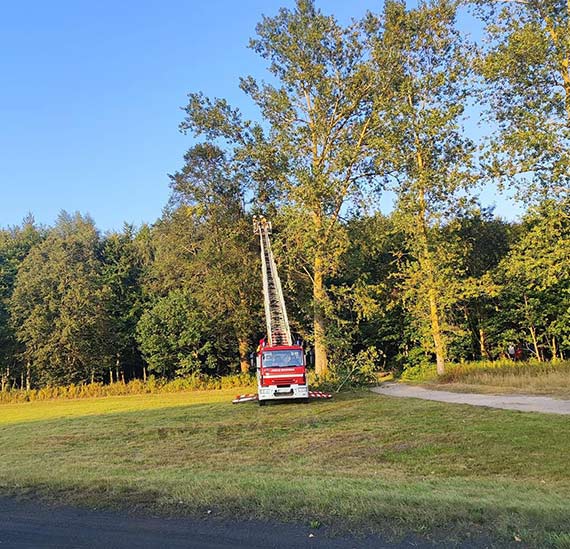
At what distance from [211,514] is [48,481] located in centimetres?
347

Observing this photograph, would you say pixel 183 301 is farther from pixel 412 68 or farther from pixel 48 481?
pixel 48 481

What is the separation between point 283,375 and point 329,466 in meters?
11.5

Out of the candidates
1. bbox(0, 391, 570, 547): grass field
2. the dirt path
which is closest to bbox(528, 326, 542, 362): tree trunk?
the dirt path

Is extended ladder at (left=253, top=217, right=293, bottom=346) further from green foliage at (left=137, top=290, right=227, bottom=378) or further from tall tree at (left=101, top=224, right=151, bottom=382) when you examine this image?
tall tree at (left=101, top=224, right=151, bottom=382)

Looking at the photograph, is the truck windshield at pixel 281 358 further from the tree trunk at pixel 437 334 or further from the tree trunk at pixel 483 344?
the tree trunk at pixel 483 344

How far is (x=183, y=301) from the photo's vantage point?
39156 millimetres

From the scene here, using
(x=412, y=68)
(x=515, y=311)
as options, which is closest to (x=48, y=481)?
(x=412, y=68)

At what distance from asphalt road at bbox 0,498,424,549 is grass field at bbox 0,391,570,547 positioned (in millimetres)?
297

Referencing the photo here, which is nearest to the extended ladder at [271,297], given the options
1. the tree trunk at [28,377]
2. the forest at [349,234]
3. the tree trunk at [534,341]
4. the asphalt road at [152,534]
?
the forest at [349,234]

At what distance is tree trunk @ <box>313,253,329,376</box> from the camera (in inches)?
1161

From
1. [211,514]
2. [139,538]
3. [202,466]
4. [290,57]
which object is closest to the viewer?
[139,538]

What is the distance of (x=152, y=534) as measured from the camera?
16.4 feet

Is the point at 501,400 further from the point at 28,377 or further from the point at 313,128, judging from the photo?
the point at 28,377

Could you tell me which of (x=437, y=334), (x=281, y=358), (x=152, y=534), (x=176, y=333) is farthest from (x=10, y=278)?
(x=152, y=534)
